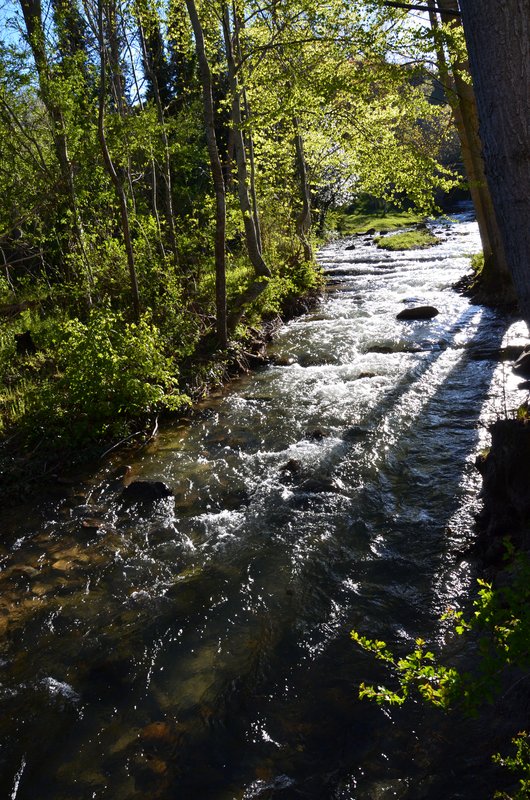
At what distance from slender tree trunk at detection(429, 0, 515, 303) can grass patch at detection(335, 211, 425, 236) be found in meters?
23.4

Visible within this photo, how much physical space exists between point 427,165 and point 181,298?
252 inches

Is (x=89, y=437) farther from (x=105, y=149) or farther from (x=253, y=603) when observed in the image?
(x=105, y=149)

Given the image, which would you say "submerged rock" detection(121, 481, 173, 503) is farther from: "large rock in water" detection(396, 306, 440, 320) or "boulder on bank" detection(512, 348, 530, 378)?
"large rock in water" detection(396, 306, 440, 320)

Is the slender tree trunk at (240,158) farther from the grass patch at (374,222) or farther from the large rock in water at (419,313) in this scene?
the grass patch at (374,222)

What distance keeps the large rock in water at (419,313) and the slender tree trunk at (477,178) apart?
5.32 feet

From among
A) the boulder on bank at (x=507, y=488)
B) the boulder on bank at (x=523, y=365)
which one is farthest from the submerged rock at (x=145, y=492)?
the boulder on bank at (x=523, y=365)

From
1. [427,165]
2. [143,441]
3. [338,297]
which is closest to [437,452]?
[143,441]

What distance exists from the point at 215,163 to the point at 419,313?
737 centimetres

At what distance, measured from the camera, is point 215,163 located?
1046 cm

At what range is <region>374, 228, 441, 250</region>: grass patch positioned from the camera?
95.2ft

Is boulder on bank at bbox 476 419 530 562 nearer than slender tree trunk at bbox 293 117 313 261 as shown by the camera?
Yes

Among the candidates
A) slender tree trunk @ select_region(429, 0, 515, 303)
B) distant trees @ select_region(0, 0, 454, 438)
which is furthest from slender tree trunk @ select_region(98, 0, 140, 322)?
slender tree trunk @ select_region(429, 0, 515, 303)

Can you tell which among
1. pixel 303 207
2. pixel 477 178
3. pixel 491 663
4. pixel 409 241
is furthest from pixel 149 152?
pixel 409 241

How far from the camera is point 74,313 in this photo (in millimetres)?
13141
